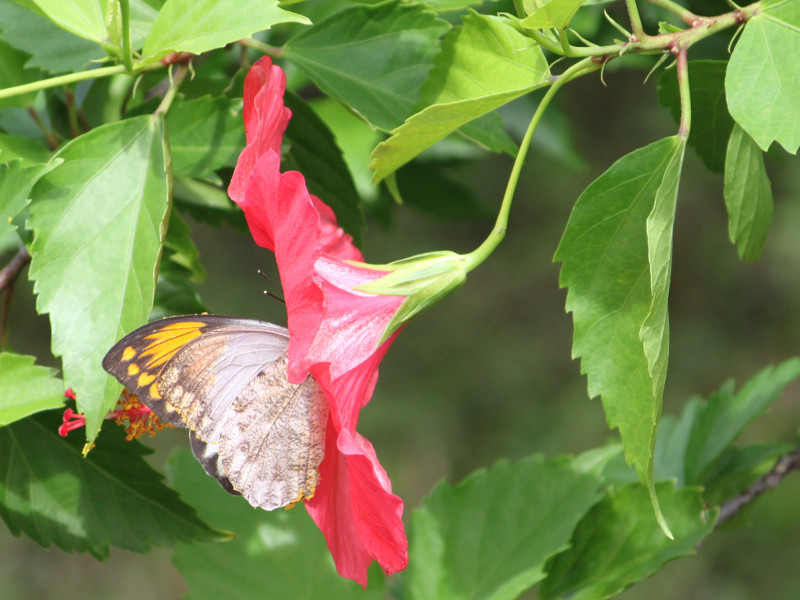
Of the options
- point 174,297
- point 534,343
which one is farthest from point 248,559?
point 534,343

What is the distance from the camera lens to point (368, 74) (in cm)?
85

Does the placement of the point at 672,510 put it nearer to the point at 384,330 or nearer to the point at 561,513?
the point at 561,513

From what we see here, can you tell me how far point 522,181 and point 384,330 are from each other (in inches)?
134

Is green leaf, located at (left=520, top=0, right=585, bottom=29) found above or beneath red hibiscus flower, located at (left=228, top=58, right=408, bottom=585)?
above

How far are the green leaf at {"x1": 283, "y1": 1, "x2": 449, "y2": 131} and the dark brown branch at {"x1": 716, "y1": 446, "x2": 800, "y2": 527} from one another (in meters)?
0.69

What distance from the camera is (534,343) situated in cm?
392

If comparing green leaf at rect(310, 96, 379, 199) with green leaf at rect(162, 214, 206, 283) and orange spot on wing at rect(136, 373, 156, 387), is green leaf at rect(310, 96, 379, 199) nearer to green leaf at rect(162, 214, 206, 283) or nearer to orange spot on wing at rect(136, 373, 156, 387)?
green leaf at rect(162, 214, 206, 283)

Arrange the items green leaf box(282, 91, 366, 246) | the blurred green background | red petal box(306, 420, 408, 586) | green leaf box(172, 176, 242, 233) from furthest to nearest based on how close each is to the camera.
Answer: the blurred green background
green leaf box(172, 176, 242, 233)
green leaf box(282, 91, 366, 246)
red petal box(306, 420, 408, 586)

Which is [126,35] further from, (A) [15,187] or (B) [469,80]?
(B) [469,80]

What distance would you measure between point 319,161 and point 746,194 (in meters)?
0.46

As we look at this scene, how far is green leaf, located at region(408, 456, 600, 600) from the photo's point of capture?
95 centimetres

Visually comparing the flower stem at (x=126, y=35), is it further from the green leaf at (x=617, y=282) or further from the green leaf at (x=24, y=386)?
the green leaf at (x=617, y=282)

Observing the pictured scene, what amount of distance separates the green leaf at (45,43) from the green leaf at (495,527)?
0.67 metres

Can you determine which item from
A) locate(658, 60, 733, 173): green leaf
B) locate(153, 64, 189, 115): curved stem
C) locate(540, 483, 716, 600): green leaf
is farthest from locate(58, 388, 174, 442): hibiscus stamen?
locate(658, 60, 733, 173): green leaf
